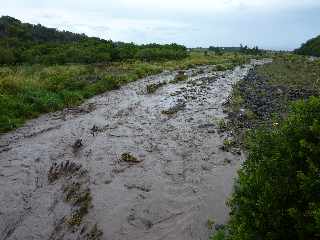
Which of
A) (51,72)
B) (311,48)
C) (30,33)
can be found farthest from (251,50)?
(51,72)

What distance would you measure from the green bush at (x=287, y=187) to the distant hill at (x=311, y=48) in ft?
316

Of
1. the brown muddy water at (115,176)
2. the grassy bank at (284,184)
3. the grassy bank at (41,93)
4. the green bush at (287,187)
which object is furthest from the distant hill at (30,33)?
the green bush at (287,187)

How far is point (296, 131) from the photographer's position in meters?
6.84

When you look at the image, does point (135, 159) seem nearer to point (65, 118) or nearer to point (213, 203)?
point (213, 203)

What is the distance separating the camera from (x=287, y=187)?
6.56 meters

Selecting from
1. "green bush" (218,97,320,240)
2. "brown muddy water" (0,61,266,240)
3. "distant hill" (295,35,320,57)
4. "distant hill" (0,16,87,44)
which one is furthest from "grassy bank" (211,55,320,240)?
"distant hill" (295,35,320,57)

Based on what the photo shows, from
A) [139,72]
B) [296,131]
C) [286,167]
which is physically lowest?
[139,72]

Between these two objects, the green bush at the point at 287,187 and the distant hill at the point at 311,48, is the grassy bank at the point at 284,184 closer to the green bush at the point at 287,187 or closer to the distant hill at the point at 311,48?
the green bush at the point at 287,187

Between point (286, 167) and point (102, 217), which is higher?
point (286, 167)

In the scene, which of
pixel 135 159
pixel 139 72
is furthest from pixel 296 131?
pixel 139 72

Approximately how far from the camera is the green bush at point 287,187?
6.09 metres

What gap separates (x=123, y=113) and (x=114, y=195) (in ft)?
36.6

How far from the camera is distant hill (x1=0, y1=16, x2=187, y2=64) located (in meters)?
47.3

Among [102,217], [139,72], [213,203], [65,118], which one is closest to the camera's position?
[102,217]
